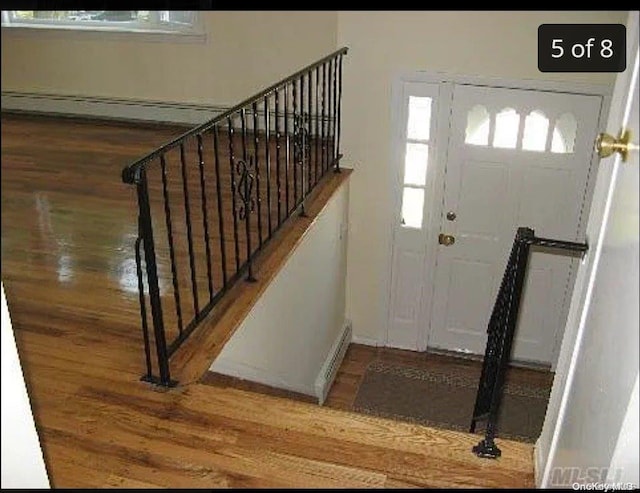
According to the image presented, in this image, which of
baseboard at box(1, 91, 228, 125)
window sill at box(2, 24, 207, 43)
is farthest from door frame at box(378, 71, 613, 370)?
window sill at box(2, 24, 207, 43)

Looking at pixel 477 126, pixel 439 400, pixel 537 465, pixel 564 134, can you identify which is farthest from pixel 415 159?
pixel 537 465

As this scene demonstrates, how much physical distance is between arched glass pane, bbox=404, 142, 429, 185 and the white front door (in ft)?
0.52

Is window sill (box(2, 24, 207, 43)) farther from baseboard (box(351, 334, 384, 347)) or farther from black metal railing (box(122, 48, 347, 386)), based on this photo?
baseboard (box(351, 334, 384, 347))

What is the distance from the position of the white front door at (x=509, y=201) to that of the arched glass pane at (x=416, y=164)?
6.2 inches

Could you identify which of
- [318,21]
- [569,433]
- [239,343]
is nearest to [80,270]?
[239,343]

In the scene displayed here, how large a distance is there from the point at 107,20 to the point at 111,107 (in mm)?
683

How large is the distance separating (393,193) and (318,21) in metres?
1.36

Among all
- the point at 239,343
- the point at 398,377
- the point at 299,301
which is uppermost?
the point at 239,343

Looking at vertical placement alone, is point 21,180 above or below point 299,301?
above

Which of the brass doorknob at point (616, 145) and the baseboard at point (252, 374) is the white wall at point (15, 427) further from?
the baseboard at point (252, 374)

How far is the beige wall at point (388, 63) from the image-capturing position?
3.71 m

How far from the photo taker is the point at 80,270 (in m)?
2.94

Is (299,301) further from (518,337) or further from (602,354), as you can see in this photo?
(602,354)

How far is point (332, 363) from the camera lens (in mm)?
4477
